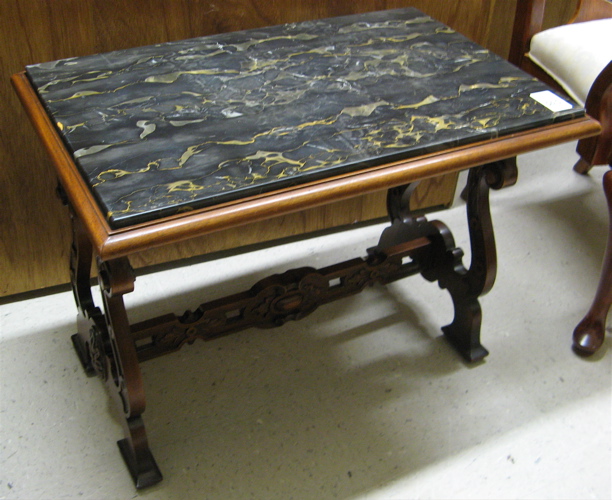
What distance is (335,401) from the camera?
1.64 m

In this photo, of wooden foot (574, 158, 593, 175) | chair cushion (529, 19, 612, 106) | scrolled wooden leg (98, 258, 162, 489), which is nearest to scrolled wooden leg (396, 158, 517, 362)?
chair cushion (529, 19, 612, 106)

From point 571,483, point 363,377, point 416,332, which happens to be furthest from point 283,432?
point 571,483

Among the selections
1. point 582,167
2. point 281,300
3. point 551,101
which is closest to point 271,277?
point 281,300

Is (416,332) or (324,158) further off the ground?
(324,158)

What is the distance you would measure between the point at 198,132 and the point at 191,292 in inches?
31.5

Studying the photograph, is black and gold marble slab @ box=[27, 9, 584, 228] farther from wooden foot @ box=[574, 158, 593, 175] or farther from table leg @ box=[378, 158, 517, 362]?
wooden foot @ box=[574, 158, 593, 175]

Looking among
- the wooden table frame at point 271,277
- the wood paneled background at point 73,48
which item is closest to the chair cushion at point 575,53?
the wood paneled background at point 73,48

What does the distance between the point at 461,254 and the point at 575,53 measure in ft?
1.96

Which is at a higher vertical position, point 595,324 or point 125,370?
point 125,370

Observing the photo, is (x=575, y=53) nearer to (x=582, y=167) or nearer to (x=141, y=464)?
(x=582, y=167)

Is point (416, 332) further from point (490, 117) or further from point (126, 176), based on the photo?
point (126, 176)

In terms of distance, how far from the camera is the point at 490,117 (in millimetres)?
1262

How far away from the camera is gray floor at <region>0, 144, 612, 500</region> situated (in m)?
1.48

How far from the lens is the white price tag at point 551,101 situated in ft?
4.24
